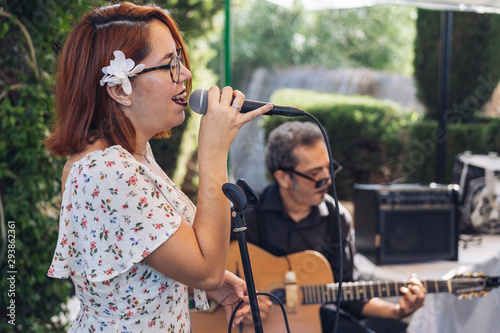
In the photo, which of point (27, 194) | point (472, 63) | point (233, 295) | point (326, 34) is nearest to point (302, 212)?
point (233, 295)

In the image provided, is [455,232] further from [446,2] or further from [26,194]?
[26,194]

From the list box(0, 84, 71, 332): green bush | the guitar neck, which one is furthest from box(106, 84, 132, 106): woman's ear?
box(0, 84, 71, 332): green bush

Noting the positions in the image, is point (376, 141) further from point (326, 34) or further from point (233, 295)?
point (326, 34)

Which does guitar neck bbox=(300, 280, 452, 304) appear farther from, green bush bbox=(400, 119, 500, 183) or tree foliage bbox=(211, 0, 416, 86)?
tree foliage bbox=(211, 0, 416, 86)

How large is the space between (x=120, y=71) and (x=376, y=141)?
6088mm

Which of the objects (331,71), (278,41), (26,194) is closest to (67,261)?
(26,194)

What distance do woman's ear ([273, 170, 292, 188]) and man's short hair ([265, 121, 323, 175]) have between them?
29 mm

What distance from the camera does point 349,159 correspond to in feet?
Answer: 22.2

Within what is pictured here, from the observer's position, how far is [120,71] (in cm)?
104

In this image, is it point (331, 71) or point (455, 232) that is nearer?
point (455, 232)

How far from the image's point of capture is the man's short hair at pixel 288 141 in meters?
2.42

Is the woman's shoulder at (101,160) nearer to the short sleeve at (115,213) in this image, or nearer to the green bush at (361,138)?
the short sleeve at (115,213)

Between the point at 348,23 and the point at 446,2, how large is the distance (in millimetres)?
9952

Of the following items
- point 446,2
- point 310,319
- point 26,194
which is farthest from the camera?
point 446,2
